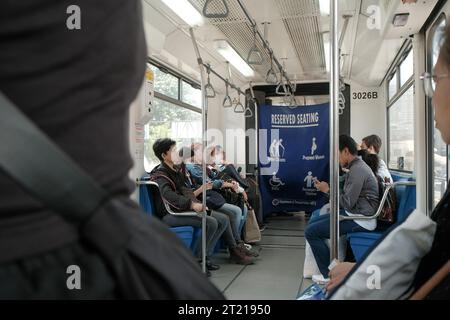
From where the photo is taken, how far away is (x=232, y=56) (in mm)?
5793

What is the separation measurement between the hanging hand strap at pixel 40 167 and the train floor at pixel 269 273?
2.54m

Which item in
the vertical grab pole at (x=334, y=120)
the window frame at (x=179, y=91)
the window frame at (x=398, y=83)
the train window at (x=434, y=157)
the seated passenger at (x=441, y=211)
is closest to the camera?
the seated passenger at (x=441, y=211)

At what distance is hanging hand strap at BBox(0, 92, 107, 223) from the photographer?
1.53 ft

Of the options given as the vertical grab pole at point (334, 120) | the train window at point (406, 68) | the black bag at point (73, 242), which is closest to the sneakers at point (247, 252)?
the train window at point (406, 68)

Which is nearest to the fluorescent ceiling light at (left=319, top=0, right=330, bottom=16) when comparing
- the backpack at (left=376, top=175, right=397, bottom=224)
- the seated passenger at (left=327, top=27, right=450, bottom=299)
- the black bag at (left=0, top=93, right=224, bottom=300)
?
the backpack at (left=376, top=175, right=397, bottom=224)

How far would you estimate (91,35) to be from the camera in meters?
0.55

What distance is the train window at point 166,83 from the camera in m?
5.70

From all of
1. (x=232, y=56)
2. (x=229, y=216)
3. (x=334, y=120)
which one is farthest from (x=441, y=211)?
(x=232, y=56)

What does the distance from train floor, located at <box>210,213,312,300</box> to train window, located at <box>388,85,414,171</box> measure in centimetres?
176

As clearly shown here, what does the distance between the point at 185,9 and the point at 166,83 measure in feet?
7.51

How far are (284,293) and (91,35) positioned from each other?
10.7 feet

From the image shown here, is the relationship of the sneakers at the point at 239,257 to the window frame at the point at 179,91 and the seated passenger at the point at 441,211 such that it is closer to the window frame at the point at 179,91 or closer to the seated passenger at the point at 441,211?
the window frame at the point at 179,91

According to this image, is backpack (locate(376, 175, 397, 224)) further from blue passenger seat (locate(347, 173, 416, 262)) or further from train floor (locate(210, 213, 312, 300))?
train floor (locate(210, 213, 312, 300))

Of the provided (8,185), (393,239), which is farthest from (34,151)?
(393,239)
